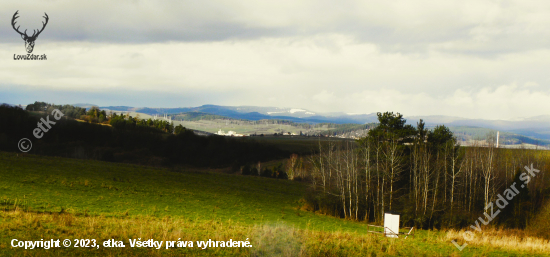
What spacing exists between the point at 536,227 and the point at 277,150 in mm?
92421

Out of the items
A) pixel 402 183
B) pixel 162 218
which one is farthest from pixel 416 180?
pixel 162 218

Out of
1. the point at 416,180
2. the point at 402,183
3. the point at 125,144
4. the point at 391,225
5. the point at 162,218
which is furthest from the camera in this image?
the point at 125,144

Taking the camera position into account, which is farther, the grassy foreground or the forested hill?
the forested hill

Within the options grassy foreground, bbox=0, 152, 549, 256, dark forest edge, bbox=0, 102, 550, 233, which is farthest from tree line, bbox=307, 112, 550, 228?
grassy foreground, bbox=0, 152, 549, 256

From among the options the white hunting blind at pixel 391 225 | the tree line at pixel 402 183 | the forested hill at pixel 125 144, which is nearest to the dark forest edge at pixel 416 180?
the tree line at pixel 402 183

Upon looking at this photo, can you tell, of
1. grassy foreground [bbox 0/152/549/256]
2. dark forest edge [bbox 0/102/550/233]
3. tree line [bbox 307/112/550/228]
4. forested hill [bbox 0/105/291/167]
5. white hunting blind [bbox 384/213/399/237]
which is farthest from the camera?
forested hill [bbox 0/105/291/167]

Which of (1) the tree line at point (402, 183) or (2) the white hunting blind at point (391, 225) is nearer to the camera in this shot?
(2) the white hunting blind at point (391, 225)

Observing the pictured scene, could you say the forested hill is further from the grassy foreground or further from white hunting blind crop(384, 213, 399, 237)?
white hunting blind crop(384, 213, 399, 237)

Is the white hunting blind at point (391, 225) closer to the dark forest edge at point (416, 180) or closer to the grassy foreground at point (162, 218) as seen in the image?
the grassy foreground at point (162, 218)

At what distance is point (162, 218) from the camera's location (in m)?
22.9

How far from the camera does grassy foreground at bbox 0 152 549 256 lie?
1579 centimetres

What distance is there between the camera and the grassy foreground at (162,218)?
51.8 ft

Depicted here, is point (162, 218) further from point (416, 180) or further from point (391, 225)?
point (416, 180)

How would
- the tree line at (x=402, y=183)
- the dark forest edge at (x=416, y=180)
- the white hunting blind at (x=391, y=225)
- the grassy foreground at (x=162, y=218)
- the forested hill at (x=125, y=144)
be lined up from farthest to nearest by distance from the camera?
1. the forested hill at (x=125, y=144)
2. the dark forest edge at (x=416, y=180)
3. the tree line at (x=402, y=183)
4. the white hunting blind at (x=391, y=225)
5. the grassy foreground at (x=162, y=218)
